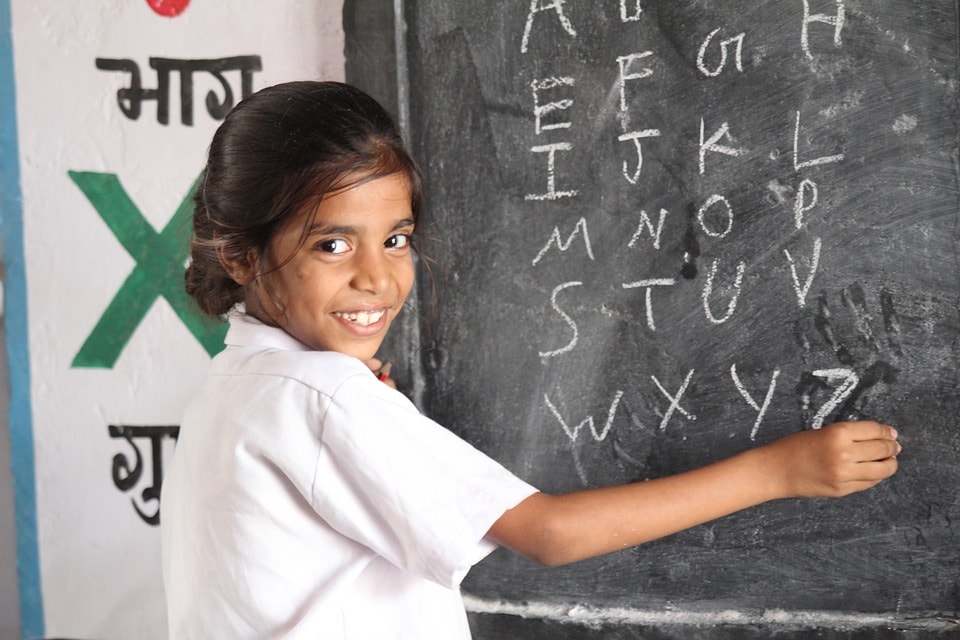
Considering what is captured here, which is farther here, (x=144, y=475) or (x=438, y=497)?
(x=144, y=475)

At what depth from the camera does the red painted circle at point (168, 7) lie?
1508 mm

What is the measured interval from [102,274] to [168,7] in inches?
18.1

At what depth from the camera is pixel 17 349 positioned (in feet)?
5.28

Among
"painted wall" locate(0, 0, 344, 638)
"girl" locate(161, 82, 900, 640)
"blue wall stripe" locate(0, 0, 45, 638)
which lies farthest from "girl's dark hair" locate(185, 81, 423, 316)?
"blue wall stripe" locate(0, 0, 45, 638)

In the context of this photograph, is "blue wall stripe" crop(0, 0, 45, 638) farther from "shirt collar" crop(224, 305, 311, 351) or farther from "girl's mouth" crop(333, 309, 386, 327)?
"girl's mouth" crop(333, 309, 386, 327)

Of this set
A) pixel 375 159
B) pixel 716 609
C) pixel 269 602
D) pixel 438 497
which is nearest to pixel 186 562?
pixel 269 602

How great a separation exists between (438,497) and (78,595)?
1.11 metres

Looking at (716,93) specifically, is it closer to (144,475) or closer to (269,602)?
(269,602)

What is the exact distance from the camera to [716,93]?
1162 mm

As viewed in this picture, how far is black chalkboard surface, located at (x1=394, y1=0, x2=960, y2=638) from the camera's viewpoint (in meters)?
1.09

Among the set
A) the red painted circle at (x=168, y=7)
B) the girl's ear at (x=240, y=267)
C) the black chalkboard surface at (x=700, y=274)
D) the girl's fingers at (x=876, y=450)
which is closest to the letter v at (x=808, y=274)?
the black chalkboard surface at (x=700, y=274)

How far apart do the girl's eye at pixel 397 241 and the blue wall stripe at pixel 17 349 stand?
940mm

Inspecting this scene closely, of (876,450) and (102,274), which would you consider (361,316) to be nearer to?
(876,450)

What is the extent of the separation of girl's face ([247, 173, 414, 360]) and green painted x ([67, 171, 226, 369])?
651mm
